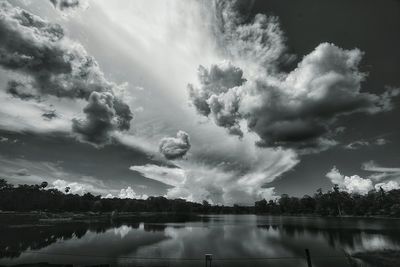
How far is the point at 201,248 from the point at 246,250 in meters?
11.2

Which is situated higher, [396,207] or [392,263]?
[396,207]

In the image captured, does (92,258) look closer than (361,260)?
No

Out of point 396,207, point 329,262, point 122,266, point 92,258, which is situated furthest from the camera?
point 396,207

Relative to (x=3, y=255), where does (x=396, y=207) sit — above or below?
above

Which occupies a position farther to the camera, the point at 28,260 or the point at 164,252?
the point at 164,252

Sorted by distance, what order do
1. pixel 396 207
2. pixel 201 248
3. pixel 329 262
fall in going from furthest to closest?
pixel 396 207 → pixel 201 248 → pixel 329 262

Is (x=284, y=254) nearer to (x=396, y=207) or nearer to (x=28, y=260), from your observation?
(x=28, y=260)

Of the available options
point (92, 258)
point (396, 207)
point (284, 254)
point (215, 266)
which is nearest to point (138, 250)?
point (92, 258)

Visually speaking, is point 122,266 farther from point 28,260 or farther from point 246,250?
point 246,250

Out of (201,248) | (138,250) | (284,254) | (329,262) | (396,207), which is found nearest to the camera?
(329,262)

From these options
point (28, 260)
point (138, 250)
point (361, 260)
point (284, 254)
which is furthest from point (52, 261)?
point (361, 260)

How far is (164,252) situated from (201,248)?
1096 centimetres

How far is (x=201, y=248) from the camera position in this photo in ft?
215

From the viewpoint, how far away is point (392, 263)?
127 feet
